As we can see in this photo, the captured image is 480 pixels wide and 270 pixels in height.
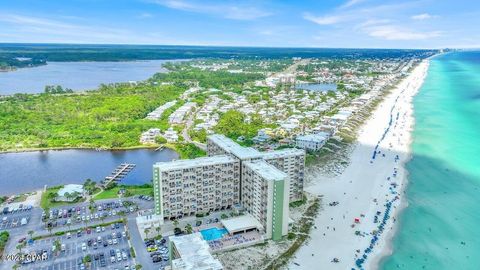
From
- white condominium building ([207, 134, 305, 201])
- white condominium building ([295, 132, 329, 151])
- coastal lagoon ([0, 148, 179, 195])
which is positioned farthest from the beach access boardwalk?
white condominium building ([295, 132, 329, 151])

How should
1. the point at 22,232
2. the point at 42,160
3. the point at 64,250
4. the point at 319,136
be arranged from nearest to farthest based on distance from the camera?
1. the point at 64,250
2. the point at 22,232
3. the point at 42,160
4. the point at 319,136

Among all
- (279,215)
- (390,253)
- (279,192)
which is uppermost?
(279,192)

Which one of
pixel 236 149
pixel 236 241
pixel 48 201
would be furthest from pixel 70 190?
pixel 236 241

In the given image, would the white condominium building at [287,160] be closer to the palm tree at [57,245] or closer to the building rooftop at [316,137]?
the building rooftop at [316,137]

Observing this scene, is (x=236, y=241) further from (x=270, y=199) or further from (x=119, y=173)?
(x=119, y=173)

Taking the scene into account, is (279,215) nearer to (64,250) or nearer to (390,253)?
(390,253)

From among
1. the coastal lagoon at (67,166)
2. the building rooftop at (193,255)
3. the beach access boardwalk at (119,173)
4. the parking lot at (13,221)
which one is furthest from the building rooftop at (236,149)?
the parking lot at (13,221)

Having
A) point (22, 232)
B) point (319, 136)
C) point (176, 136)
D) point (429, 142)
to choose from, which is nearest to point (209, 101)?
point (176, 136)
